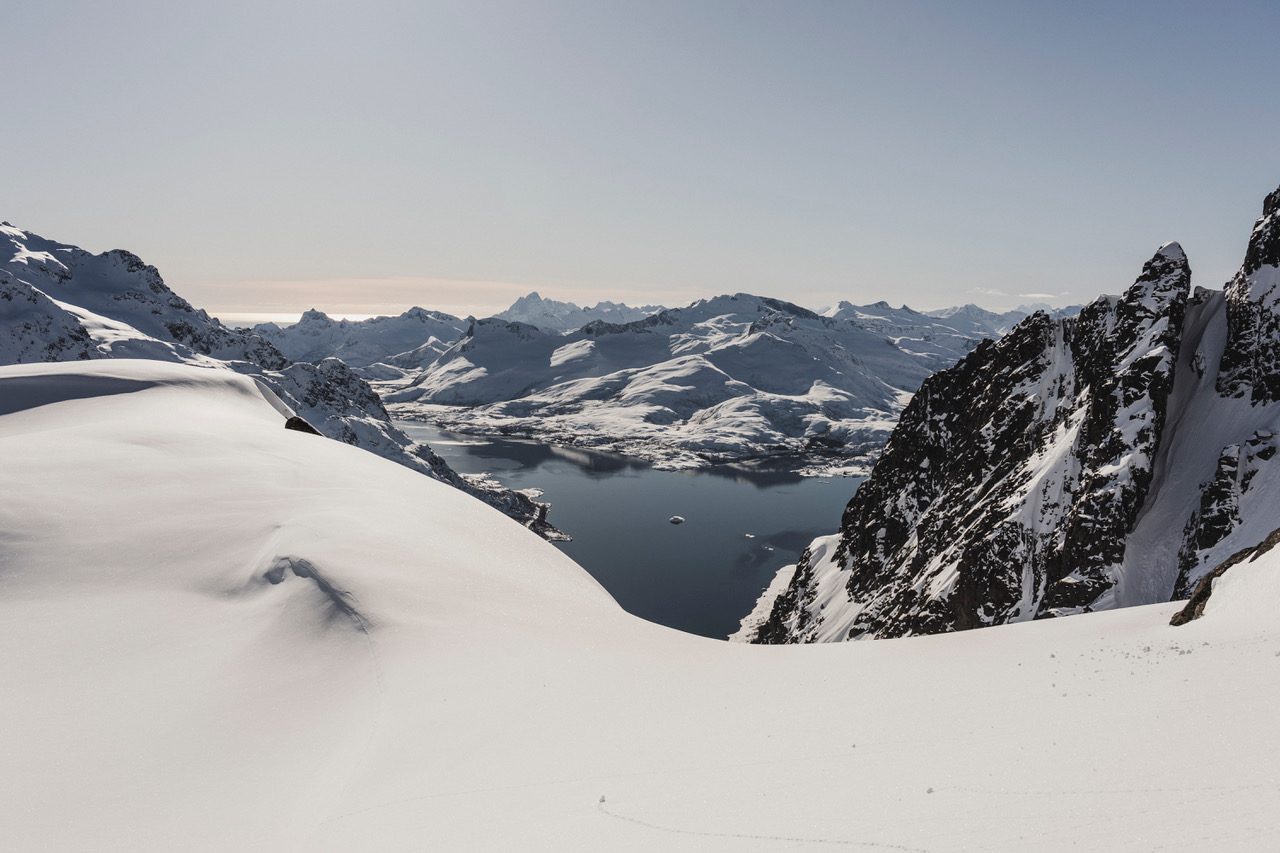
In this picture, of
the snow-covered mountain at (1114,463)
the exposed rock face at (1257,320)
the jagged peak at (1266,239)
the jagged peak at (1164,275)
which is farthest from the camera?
the jagged peak at (1164,275)

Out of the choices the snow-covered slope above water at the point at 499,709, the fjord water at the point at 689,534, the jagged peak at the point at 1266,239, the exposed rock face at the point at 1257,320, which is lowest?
the fjord water at the point at 689,534

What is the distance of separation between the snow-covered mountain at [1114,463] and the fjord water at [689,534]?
39.4 meters

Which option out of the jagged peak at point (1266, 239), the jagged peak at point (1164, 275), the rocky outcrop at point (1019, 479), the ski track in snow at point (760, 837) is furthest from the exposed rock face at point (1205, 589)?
the jagged peak at point (1266, 239)

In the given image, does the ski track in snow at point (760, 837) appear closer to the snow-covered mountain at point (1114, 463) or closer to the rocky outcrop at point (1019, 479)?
the snow-covered mountain at point (1114, 463)

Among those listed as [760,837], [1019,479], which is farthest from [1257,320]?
[760,837]

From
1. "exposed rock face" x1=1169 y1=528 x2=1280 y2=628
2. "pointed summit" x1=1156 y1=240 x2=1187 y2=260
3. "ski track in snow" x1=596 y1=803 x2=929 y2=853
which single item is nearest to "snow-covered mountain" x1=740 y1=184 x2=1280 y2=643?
"pointed summit" x1=1156 y1=240 x2=1187 y2=260

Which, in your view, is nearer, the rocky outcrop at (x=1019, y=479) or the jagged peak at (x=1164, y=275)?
the rocky outcrop at (x=1019, y=479)

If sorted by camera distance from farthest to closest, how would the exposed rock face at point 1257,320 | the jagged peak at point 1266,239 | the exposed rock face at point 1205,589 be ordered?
the jagged peak at point 1266,239
the exposed rock face at point 1257,320
the exposed rock face at point 1205,589

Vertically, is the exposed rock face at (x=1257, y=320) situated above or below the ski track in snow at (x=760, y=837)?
above

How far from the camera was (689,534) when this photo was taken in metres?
138

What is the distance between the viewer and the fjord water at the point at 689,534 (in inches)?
4063

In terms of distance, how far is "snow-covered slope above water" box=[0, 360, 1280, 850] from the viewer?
7.30m

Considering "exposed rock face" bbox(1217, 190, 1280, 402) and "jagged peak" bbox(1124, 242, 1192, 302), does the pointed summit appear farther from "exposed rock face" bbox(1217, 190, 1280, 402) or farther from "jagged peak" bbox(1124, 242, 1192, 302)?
"exposed rock face" bbox(1217, 190, 1280, 402)

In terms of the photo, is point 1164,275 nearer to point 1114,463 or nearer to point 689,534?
point 1114,463
